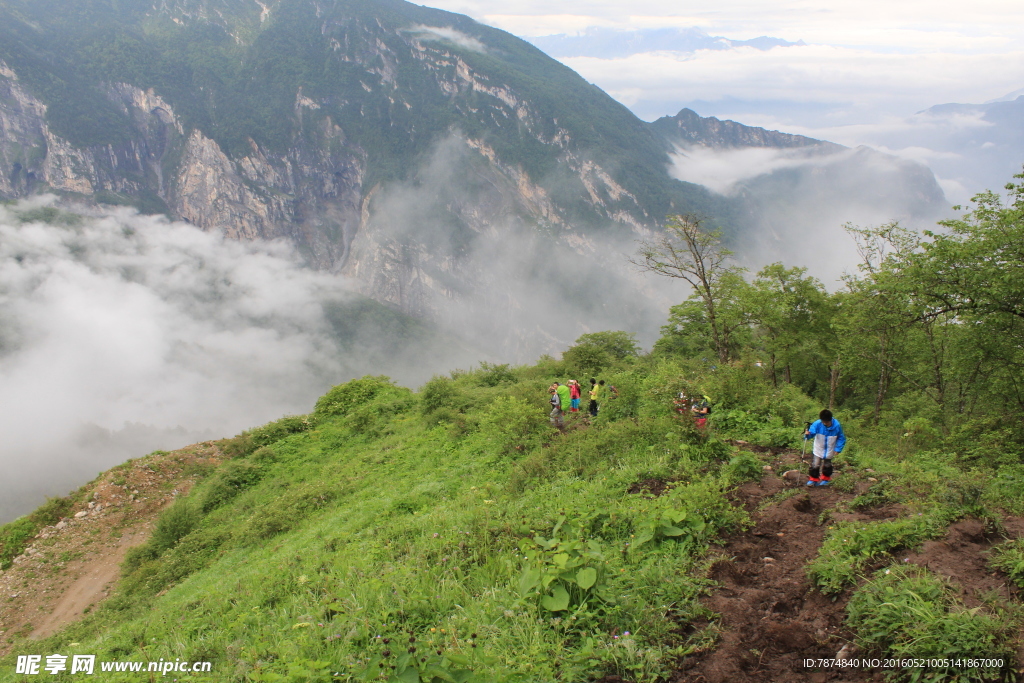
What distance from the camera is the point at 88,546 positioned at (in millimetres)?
17266

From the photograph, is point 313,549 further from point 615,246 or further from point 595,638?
point 615,246

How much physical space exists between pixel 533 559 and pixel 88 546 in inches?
735

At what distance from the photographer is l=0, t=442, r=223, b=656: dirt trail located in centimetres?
1492

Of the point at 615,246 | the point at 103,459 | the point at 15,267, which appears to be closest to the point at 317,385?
the point at 103,459

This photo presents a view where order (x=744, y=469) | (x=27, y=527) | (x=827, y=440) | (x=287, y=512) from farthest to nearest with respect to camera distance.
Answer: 1. (x=27, y=527)
2. (x=287, y=512)
3. (x=744, y=469)
4. (x=827, y=440)

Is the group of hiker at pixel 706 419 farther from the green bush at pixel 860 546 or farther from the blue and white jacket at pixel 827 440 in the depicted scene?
the green bush at pixel 860 546

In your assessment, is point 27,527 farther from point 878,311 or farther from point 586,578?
point 878,311

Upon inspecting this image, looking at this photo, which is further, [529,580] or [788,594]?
[529,580]

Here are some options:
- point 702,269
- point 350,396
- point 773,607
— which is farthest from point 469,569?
point 350,396

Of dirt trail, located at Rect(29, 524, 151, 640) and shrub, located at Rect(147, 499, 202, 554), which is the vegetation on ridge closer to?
shrub, located at Rect(147, 499, 202, 554)

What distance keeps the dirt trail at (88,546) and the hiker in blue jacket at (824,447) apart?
57.5 feet

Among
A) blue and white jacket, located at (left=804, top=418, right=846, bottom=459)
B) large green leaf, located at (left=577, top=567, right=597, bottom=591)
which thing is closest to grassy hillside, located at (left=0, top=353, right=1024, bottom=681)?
large green leaf, located at (left=577, top=567, right=597, bottom=591)

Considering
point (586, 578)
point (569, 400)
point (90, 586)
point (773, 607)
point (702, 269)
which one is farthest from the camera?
point (702, 269)

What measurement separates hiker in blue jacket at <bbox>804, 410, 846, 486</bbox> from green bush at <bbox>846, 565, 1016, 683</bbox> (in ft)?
9.59
